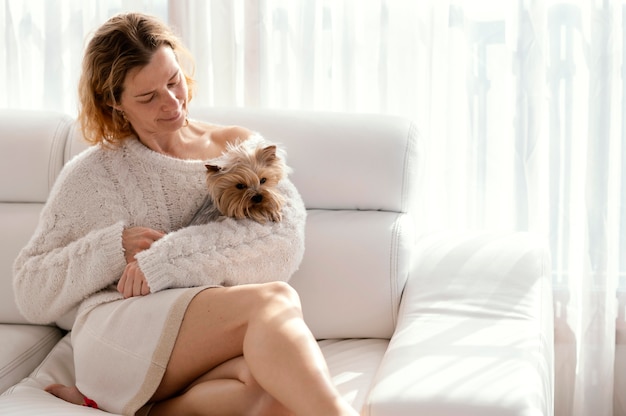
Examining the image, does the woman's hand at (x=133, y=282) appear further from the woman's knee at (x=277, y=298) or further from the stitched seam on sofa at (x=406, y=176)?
the stitched seam on sofa at (x=406, y=176)

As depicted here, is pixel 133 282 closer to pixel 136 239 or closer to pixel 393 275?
pixel 136 239

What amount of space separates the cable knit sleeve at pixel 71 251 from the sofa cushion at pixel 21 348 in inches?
5.1

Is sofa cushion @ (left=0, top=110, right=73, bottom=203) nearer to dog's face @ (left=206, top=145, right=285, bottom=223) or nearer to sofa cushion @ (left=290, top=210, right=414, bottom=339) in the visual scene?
dog's face @ (left=206, top=145, right=285, bottom=223)

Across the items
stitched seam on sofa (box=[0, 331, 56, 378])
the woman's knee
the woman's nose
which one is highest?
the woman's nose

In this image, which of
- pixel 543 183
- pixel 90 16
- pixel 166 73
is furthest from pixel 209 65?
pixel 543 183

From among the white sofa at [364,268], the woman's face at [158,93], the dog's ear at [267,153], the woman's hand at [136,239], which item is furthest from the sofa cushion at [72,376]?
the woman's face at [158,93]

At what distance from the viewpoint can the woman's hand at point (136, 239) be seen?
→ 2213mm

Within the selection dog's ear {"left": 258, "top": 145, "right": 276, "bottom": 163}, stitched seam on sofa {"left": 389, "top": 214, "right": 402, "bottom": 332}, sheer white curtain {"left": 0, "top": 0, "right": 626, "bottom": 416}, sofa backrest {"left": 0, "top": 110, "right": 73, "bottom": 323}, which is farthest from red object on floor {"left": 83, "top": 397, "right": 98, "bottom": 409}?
sheer white curtain {"left": 0, "top": 0, "right": 626, "bottom": 416}

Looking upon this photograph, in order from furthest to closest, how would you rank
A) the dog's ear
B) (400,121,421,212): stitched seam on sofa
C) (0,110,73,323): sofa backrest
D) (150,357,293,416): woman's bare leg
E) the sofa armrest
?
(0,110,73,323): sofa backrest → (400,121,421,212): stitched seam on sofa → the dog's ear → (150,357,293,416): woman's bare leg → the sofa armrest

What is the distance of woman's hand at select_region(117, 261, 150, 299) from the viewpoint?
84.5 inches

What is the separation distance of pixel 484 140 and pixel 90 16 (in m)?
1.36

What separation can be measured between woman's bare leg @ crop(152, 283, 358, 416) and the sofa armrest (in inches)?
5.4

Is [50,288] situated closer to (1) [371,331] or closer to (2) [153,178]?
(2) [153,178]

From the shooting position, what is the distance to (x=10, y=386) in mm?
2299
